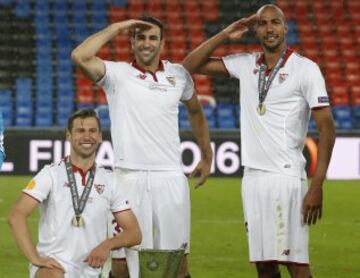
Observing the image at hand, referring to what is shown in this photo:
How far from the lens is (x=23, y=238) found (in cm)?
589

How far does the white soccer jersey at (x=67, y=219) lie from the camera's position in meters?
6.23

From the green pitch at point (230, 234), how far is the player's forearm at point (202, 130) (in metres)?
2.08

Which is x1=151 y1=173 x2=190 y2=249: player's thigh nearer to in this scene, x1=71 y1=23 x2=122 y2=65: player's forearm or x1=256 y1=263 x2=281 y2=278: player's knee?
x1=256 y1=263 x2=281 y2=278: player's knee

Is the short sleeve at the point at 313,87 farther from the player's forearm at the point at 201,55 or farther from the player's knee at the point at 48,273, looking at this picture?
the player's knee at the point at 48,273

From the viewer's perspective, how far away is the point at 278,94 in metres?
7.12

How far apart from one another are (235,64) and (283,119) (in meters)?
0.51

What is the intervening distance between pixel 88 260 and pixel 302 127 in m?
1.82

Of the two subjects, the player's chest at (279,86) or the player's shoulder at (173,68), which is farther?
the player's shoulder at (173,68)

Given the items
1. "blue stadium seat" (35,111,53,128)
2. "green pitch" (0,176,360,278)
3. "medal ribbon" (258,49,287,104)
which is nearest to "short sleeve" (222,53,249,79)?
"medal ribbon" (258,49,287,104)

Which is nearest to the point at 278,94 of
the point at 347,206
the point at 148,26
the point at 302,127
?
the point at 302,127

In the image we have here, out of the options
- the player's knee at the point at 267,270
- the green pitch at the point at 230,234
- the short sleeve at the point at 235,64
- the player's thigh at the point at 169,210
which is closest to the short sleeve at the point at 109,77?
the player's thigh at the point at 169,210

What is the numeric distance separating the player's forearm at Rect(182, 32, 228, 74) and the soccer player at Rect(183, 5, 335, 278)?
23 cm

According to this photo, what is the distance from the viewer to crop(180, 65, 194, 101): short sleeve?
7.35 metres

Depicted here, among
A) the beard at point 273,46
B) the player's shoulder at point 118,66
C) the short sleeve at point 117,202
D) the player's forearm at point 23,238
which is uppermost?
the beard at point 273,46
